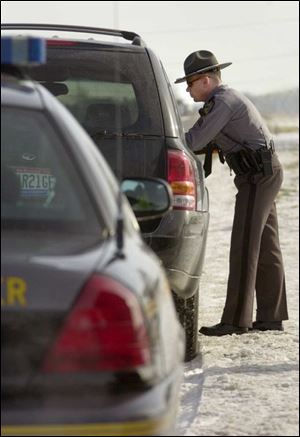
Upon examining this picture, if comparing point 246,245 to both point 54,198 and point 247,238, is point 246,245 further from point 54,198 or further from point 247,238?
point 54,198

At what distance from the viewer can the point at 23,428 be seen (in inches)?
116

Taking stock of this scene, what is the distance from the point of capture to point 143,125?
6172 millimetres

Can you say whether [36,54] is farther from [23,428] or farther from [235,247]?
[235,247]

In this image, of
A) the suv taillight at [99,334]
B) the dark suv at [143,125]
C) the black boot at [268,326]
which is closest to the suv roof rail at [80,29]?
the dark suv at [143,125]

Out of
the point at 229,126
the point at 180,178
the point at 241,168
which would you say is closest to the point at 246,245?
the point at 241,168

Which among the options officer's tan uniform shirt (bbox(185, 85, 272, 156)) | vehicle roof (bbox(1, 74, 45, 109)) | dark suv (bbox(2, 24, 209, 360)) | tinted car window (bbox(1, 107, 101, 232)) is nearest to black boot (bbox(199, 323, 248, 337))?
dark suv (bbox(2, 24, 209, 360))

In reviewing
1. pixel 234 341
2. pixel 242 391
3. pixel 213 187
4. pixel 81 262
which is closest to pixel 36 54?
pixel 81 262

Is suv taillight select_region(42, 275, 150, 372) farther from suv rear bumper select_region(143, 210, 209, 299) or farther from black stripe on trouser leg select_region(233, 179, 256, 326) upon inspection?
black stripe on trouser leg select_region(233, 179, 256, 326)

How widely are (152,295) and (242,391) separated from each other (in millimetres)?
2668

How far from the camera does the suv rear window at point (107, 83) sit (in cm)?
619

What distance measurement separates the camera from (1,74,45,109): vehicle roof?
3506mm

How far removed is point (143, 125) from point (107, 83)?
0.34 meters

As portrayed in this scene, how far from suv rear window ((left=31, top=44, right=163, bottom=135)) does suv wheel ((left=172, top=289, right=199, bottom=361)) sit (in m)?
0.97

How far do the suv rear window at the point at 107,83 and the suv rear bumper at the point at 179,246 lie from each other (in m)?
0.45
